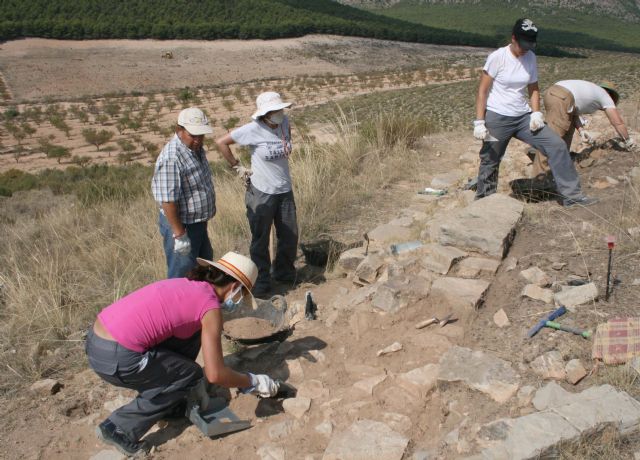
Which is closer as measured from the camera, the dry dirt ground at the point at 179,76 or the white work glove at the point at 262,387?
the white work glove at the point at 262,387

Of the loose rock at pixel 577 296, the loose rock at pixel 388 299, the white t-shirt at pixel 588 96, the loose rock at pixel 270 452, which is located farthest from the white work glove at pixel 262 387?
the white t-shirt at pixel 588 96

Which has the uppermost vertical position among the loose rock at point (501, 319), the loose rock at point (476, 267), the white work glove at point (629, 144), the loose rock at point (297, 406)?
the white work glove at point (629, 144)

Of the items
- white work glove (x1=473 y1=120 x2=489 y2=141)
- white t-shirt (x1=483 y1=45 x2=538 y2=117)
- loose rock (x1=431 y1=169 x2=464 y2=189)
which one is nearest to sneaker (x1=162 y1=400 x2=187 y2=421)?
white work glove (x1=473 y1=120 x2=489 y2=141)

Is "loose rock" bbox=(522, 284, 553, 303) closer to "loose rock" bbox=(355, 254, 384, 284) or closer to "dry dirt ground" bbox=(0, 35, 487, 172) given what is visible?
"loose rock" bbox=(355, 254, 384, 284)

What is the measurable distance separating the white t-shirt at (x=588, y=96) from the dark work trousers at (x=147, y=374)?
420 centimetres

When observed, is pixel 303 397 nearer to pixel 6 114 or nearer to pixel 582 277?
pixel 582 277

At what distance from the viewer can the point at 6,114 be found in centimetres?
2442

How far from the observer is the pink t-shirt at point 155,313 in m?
→ 2.82

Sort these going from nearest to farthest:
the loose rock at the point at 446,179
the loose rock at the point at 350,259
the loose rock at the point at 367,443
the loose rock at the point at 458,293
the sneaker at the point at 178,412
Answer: the loose rock at the point at 367,443 → the sneaker at the point at 178,412 → the loose rock at the point at 458,293 → the loose rock at the point at 350,259 → the loose rock at the point at 446,179

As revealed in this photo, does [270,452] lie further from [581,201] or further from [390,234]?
[581,201]

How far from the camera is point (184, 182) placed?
Result: 12.9 ft

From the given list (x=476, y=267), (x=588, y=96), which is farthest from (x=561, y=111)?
(x=476, y=267)

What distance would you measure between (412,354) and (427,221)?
2.08 m

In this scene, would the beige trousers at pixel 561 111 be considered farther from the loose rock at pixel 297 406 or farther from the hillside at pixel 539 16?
the hillside at pixel 539 16
